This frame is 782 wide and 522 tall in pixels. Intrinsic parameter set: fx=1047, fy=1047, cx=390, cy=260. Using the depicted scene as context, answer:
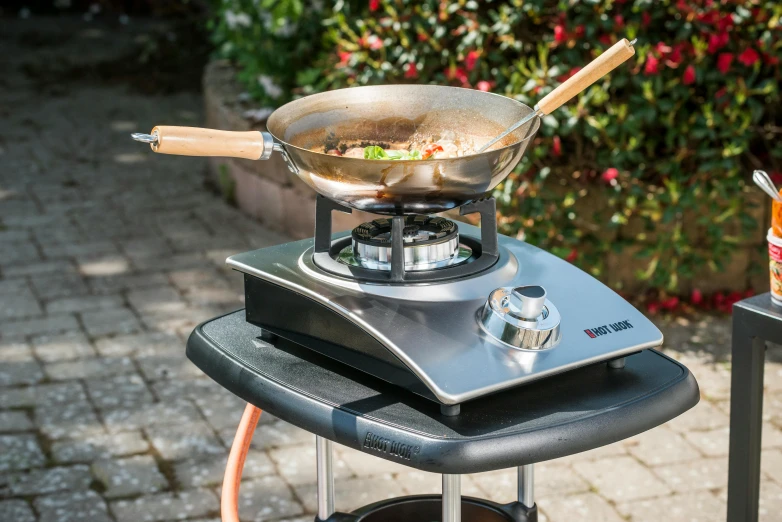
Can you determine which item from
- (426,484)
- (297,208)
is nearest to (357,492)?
(426,484)

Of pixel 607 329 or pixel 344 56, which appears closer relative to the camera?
pixel 607 329

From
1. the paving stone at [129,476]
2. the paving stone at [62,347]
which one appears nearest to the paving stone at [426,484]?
the paving stone at [129,476]

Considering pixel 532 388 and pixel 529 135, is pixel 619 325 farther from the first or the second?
pixel 529 135

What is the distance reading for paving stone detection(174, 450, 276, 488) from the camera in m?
3.13

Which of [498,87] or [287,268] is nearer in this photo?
[287,268]

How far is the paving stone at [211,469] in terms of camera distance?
313 cm

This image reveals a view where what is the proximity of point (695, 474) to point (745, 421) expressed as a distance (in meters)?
1.05

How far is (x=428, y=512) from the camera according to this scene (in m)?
2.23

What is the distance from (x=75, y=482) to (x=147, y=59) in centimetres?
551

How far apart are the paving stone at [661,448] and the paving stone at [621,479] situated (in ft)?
0.17

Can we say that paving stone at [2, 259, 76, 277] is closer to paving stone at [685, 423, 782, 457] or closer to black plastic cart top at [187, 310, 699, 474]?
paving stone at [685, 423, 782, 457]

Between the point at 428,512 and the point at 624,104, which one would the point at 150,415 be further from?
the point at 624,104

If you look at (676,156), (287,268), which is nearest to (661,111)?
(676,156)

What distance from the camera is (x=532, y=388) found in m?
1.72
